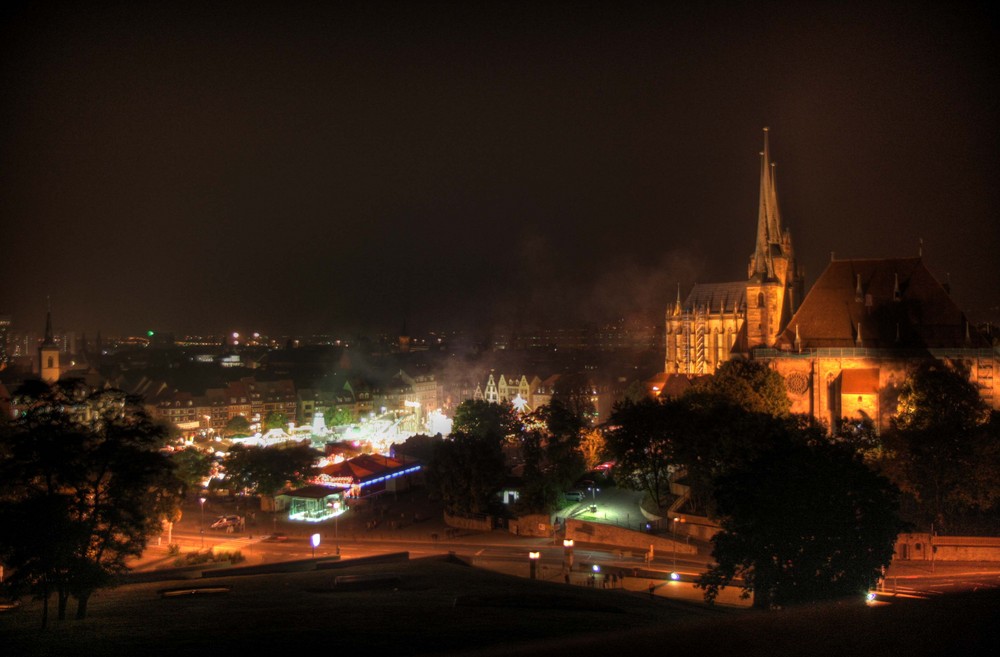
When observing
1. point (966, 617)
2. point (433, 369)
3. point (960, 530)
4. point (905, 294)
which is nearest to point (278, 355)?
point (433, 369)

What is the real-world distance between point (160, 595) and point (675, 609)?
13.5 metres

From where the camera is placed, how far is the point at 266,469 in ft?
159

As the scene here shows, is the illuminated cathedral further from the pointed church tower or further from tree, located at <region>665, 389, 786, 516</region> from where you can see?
tree, located at <region>665, 389, 786, 516</region>

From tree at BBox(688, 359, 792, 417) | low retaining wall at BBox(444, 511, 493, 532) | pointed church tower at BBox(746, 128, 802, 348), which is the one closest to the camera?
tree at BBox(688, 359, 792, 417)

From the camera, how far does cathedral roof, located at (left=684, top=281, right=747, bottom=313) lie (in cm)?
7044

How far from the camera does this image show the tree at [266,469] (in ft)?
158

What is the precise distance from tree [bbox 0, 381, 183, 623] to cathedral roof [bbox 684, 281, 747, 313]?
57.2 meters

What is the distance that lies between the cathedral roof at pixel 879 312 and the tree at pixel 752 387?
16.1 feet

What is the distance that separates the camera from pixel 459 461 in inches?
1686

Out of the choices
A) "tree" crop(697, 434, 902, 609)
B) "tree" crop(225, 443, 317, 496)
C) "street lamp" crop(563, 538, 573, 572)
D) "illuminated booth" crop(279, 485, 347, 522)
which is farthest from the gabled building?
"tree" crop(225, 443, 317, 496)

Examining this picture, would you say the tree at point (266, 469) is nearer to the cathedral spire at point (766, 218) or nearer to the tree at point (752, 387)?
the tree at point (752, 387)

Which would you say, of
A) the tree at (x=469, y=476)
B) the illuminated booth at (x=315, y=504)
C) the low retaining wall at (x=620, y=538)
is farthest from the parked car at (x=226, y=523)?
the low retaining wall at (x=620, y=538)

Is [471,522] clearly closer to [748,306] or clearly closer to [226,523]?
[226,523]

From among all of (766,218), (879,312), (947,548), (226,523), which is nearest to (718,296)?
(766,218)
